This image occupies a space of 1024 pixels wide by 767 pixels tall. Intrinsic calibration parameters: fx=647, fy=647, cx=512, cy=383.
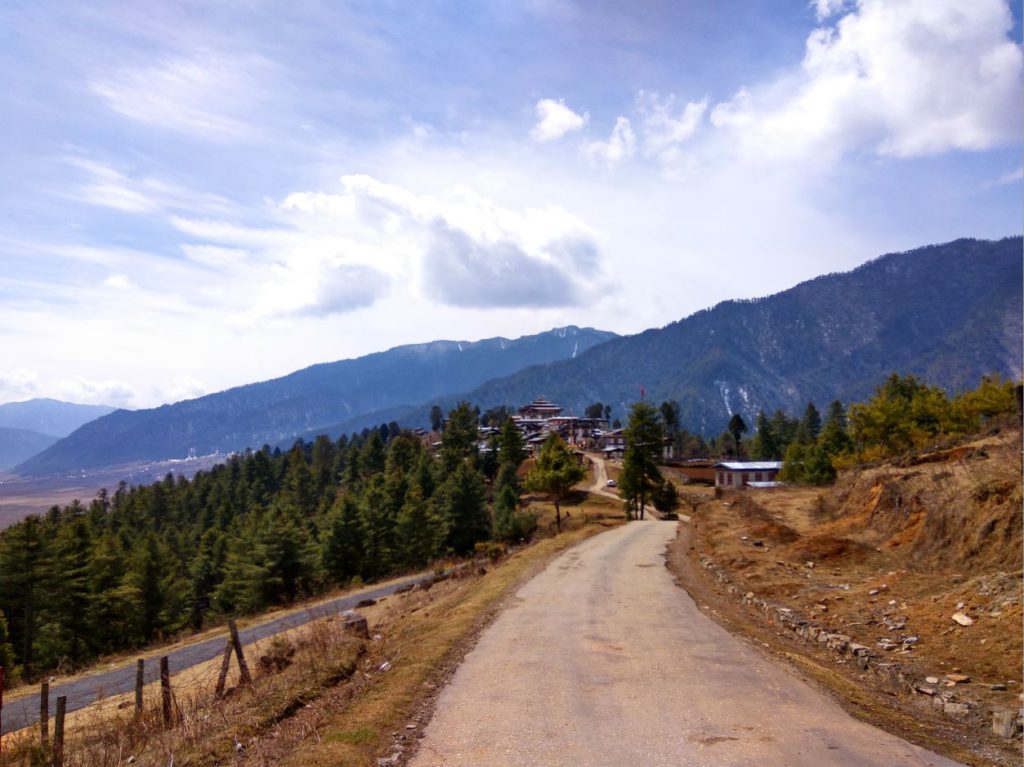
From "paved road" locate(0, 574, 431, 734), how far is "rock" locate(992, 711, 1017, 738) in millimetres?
15533

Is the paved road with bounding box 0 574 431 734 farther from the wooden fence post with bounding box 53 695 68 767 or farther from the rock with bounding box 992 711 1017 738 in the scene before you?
the rock with bounding box 992 711 1017 738

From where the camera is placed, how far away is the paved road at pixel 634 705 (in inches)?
298

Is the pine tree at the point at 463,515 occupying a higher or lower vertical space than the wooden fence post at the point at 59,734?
lower

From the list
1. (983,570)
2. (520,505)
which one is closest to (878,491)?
(983,570)

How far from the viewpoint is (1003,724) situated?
8.88 meters

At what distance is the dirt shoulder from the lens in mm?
9953

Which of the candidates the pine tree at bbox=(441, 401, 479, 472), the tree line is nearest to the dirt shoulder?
the tree line

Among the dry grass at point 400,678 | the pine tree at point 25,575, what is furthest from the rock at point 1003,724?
the pine tree at point 25,575

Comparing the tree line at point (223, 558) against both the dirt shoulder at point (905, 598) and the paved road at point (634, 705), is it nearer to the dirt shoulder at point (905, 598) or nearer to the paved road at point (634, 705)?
the paved road at point (634, 705)

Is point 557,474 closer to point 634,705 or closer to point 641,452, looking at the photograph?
point 641,452

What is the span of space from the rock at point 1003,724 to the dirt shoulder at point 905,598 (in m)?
0.09

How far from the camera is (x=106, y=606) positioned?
49156 millimetres

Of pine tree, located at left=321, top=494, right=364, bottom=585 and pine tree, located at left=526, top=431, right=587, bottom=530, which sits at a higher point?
pine tree, located at left=526, top=431, right=587, bottom=530

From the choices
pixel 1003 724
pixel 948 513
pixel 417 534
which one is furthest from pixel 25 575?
pixel 1003 724
